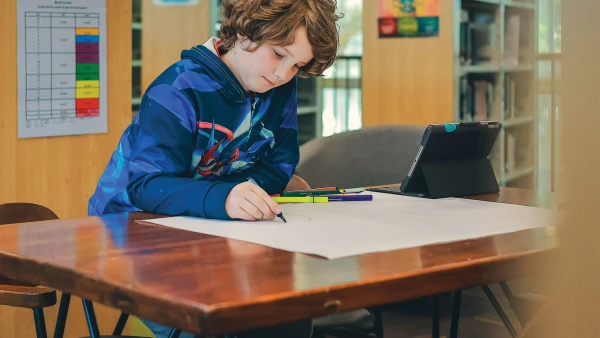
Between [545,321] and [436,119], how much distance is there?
4092 mm

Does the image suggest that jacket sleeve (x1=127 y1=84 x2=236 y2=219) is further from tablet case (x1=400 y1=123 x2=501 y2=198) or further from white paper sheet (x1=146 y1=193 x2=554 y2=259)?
tablet case (x1=400 y1=123 x2=501 y2=198)

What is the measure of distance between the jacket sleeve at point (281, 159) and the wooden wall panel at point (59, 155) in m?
1.16

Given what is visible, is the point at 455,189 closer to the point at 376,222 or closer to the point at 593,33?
the point at 376,222

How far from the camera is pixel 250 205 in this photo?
127 cm

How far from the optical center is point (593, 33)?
21 cm

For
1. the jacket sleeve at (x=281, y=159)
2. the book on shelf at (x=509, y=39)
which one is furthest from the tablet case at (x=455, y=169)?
the book on shelf at (x=509, y=39)

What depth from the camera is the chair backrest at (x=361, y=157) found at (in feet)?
9.29

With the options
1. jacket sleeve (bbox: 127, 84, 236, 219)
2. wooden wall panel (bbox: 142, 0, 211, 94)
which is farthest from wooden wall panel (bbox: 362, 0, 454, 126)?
jacket sleeve (bbox: 127, 84, 236, 219)

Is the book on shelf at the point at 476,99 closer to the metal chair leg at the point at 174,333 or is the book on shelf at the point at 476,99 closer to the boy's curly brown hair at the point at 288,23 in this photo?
the boy's curly brown hair at the point at 288,23

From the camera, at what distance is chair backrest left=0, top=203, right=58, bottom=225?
69.3 inches

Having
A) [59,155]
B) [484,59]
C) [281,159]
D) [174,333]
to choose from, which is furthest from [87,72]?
[484,59]

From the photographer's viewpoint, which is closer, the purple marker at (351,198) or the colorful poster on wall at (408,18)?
the purple marker at (351,198)

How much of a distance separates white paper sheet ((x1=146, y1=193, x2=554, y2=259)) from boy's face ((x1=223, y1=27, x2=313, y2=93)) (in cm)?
26

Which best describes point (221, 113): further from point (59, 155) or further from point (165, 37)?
point (165, 37)
